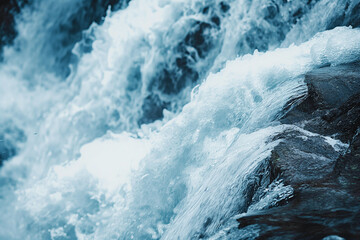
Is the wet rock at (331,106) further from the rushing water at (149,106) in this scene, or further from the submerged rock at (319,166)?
the rushing water at (149,106)

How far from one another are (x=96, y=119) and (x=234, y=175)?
6.63m

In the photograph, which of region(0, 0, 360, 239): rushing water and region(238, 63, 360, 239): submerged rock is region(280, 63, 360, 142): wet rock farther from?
region(0, 0, 360, 239): rushing water

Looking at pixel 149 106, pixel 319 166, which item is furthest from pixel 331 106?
pixel 149 106

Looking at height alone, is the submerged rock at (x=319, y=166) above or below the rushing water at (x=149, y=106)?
below

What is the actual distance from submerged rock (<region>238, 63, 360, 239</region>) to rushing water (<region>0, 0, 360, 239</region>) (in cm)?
13

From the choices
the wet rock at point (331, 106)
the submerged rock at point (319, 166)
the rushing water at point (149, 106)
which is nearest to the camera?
the submerged rock at point (319, 166)

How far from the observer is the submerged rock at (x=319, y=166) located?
127 cm

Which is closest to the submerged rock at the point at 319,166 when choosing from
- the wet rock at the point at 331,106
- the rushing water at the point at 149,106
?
the wet rock at the point at 331,106

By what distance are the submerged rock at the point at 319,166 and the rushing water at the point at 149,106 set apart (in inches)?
5.2

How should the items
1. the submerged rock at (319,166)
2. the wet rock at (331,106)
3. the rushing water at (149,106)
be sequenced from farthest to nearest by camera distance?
the rushing water at (149,106), the wet rock at (331,106), the submerged rock at (319,166)

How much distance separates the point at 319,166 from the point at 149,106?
22.2 feet

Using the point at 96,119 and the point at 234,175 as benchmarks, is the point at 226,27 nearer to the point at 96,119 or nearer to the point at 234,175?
the point at 96,119

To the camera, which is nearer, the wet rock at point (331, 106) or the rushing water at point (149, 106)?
the wet rock at point (331, 106)

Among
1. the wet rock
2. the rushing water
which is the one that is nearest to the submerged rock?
the wet rock
